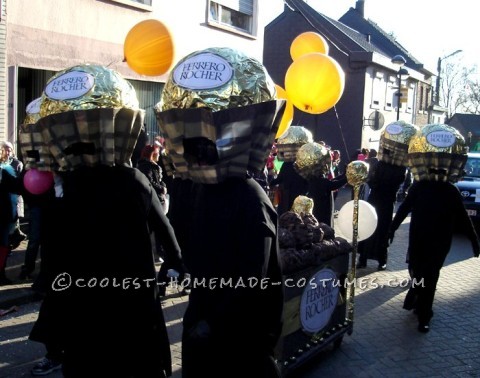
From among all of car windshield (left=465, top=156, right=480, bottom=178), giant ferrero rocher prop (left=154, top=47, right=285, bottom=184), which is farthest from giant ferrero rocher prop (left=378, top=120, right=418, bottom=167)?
car windshield (left=465, top=156, right=480, bottom=178)

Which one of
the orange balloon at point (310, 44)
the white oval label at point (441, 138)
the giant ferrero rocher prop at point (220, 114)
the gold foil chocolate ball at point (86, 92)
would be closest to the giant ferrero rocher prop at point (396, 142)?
the white oval label at point (441, 138)

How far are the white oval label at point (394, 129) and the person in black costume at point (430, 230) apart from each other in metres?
1.98

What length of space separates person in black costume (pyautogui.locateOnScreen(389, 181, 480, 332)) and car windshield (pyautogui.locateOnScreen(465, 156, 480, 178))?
26.3ft

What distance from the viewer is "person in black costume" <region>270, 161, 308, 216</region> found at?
697 cm

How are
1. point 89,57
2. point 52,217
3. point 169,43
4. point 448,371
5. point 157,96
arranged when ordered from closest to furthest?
1. point 52,217
2. point 448,371
3. point 169,43
4. point 89,57
5. point 157,96

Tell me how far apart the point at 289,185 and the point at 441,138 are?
2131 millimetres

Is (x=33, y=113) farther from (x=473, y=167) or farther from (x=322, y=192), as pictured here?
(x=473, y=167)

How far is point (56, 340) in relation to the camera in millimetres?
2928

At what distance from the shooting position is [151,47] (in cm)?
615

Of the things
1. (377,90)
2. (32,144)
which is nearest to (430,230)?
(32,144)

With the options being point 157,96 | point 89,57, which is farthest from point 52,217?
point 157,96

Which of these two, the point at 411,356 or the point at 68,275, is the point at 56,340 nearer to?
the point at 68,275

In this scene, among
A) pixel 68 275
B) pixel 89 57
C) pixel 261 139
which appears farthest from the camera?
pixel 89 57

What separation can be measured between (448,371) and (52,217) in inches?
141
